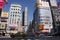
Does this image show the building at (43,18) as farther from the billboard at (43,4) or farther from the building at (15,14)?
the building at (15,14)

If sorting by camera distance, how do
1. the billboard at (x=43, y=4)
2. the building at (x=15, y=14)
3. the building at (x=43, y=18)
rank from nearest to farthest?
the building at (x=43, y=18)
the billboard at (x=43, y=4)
the building at (x=15, y=14)

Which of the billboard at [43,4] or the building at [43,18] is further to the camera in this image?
the billboard at [43,4]

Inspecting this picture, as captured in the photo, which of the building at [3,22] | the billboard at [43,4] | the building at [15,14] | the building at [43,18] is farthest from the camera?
the building at [15,14]

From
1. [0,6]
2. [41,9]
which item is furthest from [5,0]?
[41,9]

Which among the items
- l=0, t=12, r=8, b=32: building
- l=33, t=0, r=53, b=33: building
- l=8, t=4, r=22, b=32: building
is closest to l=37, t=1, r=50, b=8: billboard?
l=33, t=0, r=53, b=33: building

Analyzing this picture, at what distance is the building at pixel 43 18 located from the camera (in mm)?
68269

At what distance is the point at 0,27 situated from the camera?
2334 inches

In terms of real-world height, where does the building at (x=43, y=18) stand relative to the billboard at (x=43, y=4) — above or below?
below

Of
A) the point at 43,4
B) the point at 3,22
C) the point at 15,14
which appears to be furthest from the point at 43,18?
the point at 15,14

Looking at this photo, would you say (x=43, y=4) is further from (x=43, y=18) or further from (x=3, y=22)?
(x=3, y=22)

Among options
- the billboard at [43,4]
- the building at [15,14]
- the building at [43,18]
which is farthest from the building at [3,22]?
the building at [15,14]

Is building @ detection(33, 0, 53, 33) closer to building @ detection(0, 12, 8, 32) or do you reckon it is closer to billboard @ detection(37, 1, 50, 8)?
billboard @ detection(37, 1, 50, 8)

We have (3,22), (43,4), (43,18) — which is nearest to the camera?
(3,22)

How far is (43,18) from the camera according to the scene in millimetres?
72000
